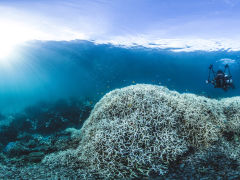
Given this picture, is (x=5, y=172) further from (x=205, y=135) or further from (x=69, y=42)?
(x=69, y=42)

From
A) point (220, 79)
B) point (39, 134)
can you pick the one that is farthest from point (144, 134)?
point (39, 134)

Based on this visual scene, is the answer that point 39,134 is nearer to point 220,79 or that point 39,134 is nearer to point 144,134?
point 144,134

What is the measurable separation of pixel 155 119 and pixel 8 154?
680 cm

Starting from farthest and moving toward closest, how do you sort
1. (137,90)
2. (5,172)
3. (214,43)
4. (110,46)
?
(110,46), (214,43), (137,90), (5,172)

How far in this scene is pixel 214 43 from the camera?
22234 mm

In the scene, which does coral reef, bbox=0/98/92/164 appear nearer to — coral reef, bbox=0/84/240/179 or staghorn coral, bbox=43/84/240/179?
coral reef, bbox=0/84/240/179

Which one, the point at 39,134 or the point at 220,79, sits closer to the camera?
the point at 220,79

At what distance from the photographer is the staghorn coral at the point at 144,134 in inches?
162

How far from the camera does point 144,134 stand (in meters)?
4.63

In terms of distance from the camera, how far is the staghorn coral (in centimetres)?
412

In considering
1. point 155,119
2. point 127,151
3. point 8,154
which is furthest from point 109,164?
point 8,154

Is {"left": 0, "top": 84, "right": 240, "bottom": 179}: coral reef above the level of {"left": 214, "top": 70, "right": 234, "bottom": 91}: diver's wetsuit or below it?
below

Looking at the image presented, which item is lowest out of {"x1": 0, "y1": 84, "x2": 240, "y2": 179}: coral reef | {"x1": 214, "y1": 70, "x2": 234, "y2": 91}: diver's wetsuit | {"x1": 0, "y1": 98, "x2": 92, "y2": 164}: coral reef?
{"x1": 0, "y1": 98, "x2": 92, "y2": 164}: coral reef

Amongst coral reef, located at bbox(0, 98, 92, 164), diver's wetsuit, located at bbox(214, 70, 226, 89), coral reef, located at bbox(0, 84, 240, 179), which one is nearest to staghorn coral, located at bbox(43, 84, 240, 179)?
coral reef, located at bbox(0, 84, 240, 179)
